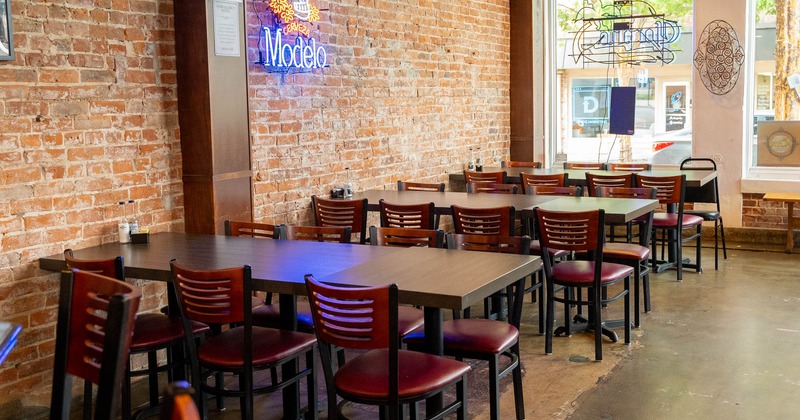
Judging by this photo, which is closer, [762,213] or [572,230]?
[572,230]

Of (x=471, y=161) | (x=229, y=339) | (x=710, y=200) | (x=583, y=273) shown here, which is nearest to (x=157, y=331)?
(x=229, y=339)

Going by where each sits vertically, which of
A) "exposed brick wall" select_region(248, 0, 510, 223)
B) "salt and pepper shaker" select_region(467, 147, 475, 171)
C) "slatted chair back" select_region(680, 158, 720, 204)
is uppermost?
"exposed brick wall" select_region(248, 0, 510, 223)

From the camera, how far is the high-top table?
586 centimetres

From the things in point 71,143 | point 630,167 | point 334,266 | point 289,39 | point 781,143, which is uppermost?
point 289,39

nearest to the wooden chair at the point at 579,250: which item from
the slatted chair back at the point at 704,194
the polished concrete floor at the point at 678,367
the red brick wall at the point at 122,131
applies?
the polished concrete floor at the point at 678,367

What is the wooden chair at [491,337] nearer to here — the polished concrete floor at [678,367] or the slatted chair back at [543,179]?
the polished concrete floor at [678,367]

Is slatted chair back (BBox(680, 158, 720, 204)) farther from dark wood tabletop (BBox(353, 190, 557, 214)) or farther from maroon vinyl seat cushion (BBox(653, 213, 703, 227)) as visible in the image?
dark wood tabletop (BBox(353, 190, 557, 214))

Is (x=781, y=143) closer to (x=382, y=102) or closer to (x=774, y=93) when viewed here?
(x=774, y=93)

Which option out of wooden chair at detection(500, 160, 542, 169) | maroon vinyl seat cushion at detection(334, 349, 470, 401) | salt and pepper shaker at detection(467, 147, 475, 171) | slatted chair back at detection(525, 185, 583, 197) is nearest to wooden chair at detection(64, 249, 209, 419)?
maroon vinyl seat cushion at detection(334, 349, 470, 401)

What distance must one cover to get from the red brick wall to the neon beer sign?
103mm

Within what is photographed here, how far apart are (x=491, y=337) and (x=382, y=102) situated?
411 centimetres

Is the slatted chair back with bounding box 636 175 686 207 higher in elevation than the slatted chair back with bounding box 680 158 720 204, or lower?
higher

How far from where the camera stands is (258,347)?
384 cm

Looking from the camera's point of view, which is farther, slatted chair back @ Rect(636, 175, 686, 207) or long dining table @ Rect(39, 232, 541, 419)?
slatted chair back @ Rect(636, 175, 686, 207)
